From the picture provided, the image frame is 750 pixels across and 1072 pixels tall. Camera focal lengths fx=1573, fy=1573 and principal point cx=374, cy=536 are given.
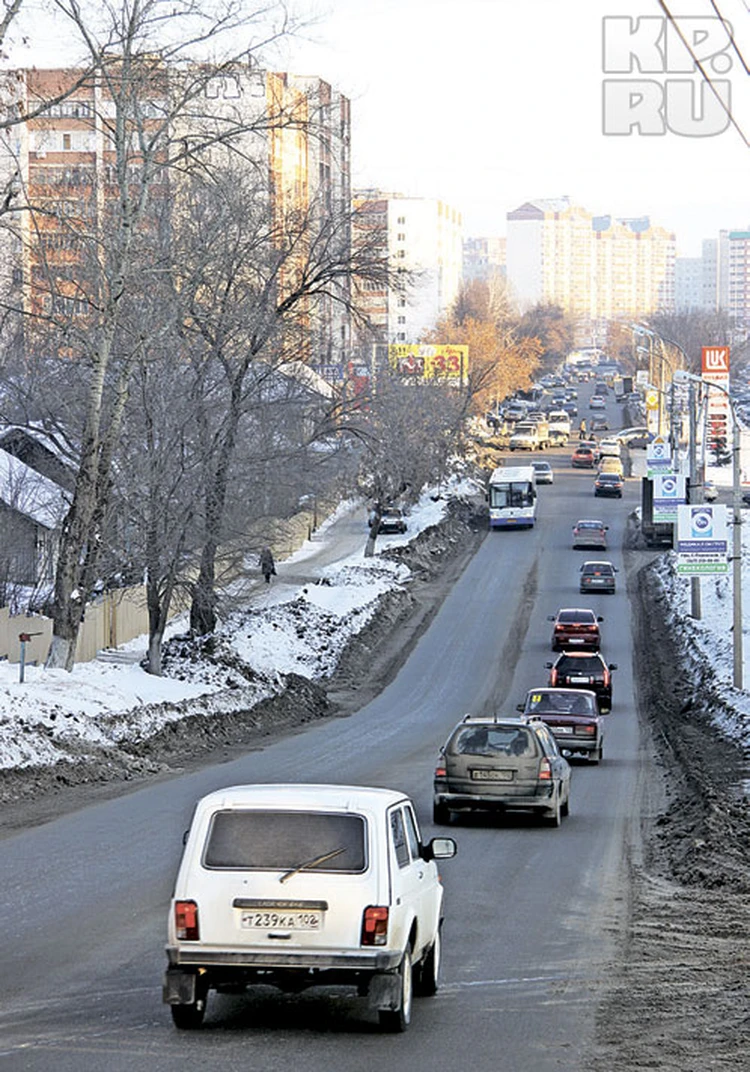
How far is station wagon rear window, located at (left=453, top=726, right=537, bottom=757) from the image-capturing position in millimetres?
21906

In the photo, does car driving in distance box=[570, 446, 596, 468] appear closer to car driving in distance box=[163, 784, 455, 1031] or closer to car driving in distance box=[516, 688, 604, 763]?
car driving in distance box=[516, 688, 604, 763]

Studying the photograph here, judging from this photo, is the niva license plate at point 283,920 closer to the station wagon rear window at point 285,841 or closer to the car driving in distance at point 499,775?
the station wagon rear window at point 285,841

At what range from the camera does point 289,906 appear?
940 centimetres

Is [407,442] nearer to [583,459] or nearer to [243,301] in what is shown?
[243,301]

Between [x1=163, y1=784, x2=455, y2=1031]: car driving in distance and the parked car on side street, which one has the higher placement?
[x1=163, y1=784, x2=455, y2=1031]: car driving in distance

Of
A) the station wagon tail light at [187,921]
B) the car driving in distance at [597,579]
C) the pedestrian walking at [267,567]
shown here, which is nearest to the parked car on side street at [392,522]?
the car driving in distance at [597,579]

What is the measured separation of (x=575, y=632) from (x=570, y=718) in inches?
847

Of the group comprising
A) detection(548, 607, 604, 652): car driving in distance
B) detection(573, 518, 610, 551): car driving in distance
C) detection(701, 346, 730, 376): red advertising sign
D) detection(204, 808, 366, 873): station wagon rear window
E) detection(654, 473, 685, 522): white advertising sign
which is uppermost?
detection(701, 346, 730, 376): red advertising sign

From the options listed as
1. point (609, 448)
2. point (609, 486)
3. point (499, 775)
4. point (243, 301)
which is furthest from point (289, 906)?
point (609, 448)

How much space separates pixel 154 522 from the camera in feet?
115

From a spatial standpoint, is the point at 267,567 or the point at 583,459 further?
the point at 583,459

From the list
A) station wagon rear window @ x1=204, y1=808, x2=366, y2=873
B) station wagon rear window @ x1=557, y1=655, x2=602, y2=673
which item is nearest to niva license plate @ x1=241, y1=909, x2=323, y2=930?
station wagon rear window @ x1=204, y1=808, x2=366, y2=873

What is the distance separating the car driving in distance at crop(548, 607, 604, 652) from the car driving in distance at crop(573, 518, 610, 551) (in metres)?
21.9

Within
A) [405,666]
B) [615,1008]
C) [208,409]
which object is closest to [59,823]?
[615,1008]
